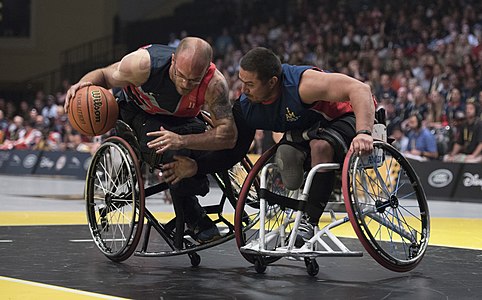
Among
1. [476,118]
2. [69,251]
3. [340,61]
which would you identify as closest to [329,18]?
[340,61]

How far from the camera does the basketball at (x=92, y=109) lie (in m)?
5.89

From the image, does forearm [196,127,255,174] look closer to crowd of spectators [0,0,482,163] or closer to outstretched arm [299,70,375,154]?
outstretched arm [299,70,375,154]

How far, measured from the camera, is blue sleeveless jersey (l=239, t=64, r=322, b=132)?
18.3 feet

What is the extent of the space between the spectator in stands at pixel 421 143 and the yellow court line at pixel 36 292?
35.6 feet

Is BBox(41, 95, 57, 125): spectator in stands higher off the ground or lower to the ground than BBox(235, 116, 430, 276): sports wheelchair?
lower

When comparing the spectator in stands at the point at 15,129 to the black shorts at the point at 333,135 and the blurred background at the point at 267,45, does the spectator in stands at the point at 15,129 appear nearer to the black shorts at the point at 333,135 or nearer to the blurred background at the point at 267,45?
the blurred background at the point at 267,45

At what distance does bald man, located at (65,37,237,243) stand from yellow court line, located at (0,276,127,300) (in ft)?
3.68

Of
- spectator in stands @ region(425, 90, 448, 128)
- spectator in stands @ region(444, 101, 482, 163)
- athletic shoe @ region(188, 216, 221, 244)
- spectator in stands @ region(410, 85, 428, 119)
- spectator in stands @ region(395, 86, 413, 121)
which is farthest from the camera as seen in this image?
spectator in stands @ region(395, 86, 413, 121)

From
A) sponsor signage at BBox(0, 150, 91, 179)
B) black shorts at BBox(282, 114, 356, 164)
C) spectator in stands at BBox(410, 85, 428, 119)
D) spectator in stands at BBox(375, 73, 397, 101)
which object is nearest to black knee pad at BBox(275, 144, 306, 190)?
black shorts at BBox(282, 114, 356, 164)

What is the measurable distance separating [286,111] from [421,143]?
394 inches

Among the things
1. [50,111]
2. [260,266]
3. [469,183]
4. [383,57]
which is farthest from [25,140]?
[260,266]

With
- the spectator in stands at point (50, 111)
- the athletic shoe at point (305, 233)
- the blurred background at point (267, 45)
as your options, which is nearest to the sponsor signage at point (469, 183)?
the blurred background at point (267, 45)

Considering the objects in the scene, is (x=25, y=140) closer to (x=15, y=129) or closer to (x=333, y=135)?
(x=15, y=129)

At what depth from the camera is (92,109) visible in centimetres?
590
